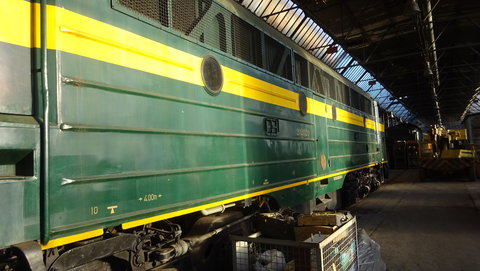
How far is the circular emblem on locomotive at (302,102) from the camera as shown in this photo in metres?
5.57

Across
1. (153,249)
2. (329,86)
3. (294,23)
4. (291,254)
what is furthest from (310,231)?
(294,23)

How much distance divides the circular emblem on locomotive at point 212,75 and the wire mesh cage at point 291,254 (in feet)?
4.90

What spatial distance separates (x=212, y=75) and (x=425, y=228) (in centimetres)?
569

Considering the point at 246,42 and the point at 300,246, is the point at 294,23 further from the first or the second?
the point at 300,246

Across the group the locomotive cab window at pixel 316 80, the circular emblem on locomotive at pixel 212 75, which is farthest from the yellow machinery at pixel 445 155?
the circular emblem on locomotive at pixel 212 75

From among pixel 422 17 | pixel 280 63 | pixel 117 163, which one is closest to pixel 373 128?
pixel 422 17

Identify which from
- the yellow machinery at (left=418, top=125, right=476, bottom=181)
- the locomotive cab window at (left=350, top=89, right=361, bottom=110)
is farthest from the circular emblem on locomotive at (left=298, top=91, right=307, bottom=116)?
the yellow machinery at (left=418, top=125, right=476, bottom=181)

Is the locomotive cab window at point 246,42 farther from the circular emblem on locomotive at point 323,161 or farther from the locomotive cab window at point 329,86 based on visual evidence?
the locomotive cab window at point 329,86

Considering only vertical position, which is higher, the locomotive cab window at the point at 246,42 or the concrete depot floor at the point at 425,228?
the locomotive cab window at the point at 246,42

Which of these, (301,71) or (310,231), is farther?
(301,71)

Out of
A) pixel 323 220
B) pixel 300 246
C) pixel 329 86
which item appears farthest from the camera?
pixel 329 86

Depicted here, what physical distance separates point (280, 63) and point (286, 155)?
1.37 m

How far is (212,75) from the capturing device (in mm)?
3518

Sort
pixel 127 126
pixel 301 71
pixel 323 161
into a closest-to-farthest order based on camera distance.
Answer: pixel 127 126 < pixel 301 71 < pixel 323 161
